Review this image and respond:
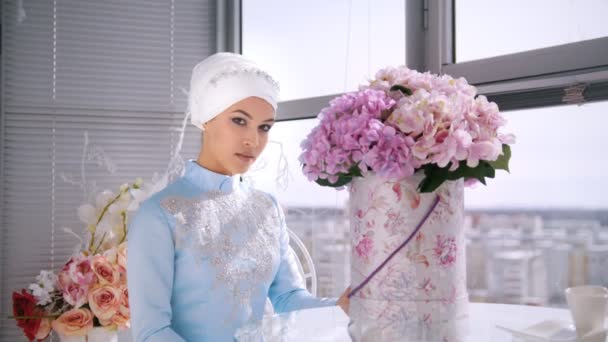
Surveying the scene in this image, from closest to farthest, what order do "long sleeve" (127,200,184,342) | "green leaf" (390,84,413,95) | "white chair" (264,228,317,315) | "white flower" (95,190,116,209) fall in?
"green leaf" (390,84,413,95), "long sleeve" (127,200,184,342), "white chair" (264,228,317,315), "white flower" (95,190,116,209)

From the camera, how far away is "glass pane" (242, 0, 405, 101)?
7.61 ft

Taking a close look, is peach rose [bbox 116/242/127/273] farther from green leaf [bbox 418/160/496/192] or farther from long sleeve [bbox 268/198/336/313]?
green leaf [bbox 418/160/496/192]

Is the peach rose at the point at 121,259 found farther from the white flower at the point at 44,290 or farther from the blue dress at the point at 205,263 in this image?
the blue dress at the point at 205,263

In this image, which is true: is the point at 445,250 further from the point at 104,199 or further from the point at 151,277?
the point at 104,199

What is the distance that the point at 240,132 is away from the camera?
5.35 ft

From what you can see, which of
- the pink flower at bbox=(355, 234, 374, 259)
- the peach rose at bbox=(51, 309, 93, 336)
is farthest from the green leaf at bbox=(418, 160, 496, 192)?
the peach rose at bbox=(51, 309, 93, 336)

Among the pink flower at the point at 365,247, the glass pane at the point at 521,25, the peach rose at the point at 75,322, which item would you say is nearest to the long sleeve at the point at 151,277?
the pink flower at the point at 365,247

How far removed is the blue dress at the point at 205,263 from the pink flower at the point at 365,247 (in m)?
0.43

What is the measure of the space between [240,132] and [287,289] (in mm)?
492

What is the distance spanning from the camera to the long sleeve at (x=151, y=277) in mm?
1470

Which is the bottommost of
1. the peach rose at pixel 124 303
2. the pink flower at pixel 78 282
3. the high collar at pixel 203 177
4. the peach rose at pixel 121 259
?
the peach rose at pixel 124 303

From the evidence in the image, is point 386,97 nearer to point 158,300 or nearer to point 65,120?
point 158,300

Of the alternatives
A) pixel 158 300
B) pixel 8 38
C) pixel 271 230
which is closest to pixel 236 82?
pixel 271 230

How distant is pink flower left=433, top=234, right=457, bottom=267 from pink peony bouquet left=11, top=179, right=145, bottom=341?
4.59 ft
